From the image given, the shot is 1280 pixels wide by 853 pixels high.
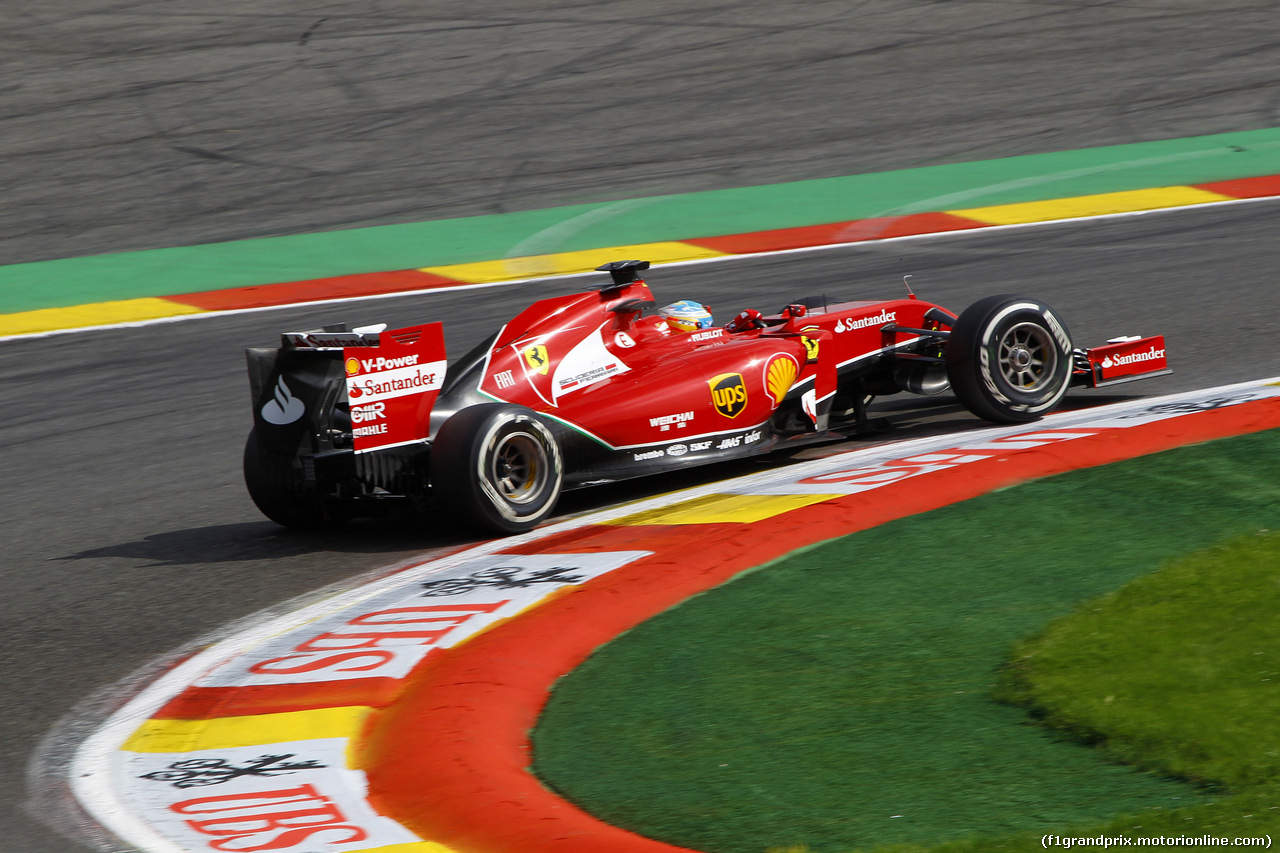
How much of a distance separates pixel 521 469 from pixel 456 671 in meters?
2.19

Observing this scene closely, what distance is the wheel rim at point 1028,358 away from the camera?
8.84 m

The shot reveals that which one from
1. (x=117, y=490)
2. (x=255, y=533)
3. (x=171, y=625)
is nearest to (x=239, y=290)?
(x=117, y=490)

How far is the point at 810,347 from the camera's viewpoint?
8727 millimetres

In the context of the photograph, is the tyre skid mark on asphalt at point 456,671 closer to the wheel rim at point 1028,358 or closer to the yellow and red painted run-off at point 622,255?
the wheel rim at point 1028,358

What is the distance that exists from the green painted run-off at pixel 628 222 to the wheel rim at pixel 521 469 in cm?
855

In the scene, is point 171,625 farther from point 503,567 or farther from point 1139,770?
point 1139,770

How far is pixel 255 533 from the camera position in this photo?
8.13 m

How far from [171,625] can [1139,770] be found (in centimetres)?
421

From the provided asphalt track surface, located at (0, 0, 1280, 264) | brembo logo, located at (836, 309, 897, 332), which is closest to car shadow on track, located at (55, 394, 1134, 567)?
brembo logo, located at (836, 309, 897, 332)

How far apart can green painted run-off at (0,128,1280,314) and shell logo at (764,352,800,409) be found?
7.93m

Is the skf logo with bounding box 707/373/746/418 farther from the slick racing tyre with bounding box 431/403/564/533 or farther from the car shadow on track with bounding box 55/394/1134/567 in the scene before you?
the slick racing tyre with bounding box 431/403/564/533

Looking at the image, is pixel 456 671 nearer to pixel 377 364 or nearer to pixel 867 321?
pixel 377 364

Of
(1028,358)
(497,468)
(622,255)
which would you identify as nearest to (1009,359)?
(1028,358)

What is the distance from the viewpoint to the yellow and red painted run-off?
14594 mm
